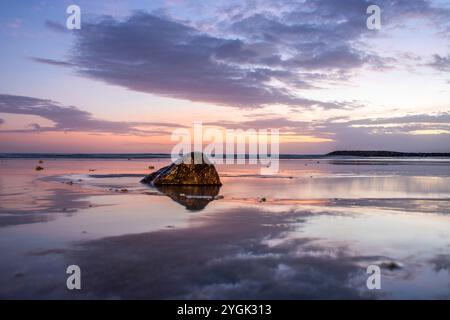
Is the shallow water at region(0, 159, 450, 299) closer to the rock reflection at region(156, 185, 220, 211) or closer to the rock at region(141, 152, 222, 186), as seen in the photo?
the rock reflection at region(156, 185, 220, 211)

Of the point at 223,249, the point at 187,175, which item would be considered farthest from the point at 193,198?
the point at 223,249

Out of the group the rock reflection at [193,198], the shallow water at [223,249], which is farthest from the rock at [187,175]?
the shallow water at [223,249]

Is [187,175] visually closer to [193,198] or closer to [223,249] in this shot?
[193,198]

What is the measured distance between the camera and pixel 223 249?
524 centimetres

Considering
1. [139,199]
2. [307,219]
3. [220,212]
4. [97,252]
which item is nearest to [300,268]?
[97,252]

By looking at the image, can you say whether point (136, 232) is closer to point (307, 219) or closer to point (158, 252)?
point (158, 252)

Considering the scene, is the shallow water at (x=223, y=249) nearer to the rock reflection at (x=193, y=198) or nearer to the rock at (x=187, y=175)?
the rock reflection at (x=193, y=198)

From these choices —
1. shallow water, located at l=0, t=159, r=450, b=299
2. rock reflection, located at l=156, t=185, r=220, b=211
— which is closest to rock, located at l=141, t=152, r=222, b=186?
rock reflection, located at l=156, t=185, r=220, b=211

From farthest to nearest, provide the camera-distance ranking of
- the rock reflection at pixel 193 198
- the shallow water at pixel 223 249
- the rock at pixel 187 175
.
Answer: the rock at pixel 187 175, the rock reflection at pixel 193 198, the shallow water at pixel 223 249

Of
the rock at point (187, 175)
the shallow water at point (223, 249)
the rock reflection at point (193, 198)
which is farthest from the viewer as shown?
the rock at point (187, 175)

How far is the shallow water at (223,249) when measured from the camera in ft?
12.6

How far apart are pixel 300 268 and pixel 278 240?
1.33m

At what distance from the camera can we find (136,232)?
20.6ft
